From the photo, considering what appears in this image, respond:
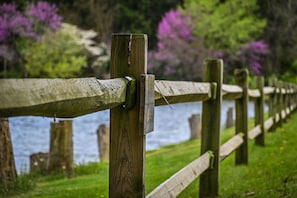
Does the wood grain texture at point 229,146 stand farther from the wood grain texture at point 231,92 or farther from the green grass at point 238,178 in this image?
the wood grain texture at point 231,92

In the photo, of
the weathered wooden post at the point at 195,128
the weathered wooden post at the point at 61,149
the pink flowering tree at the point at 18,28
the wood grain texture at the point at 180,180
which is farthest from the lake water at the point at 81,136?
the pink flowering tree at the point at 18,28

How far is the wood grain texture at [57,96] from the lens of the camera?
65.6 inches

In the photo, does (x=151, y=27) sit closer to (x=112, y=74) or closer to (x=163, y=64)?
(x=163, y=64)

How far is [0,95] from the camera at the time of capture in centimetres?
161

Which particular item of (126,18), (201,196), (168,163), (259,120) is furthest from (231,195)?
(126,18)

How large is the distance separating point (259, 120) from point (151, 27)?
32.3 m

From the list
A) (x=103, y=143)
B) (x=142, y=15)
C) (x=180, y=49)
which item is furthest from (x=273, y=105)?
(x=142, y=15)

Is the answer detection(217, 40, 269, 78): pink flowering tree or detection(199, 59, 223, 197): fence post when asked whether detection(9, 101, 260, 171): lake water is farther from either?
detection(217, 40, 269, 78): pink flowering tree

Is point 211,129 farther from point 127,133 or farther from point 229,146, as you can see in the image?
point 127,133

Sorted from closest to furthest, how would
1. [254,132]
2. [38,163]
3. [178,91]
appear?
1. [178,91]
2. [254,132]
3. [38,163]

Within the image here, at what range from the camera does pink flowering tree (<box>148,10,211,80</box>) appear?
1294 inches

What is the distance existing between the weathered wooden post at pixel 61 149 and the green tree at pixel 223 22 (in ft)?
84.1

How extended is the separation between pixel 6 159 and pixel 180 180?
8.88ft

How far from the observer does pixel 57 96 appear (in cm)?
187
